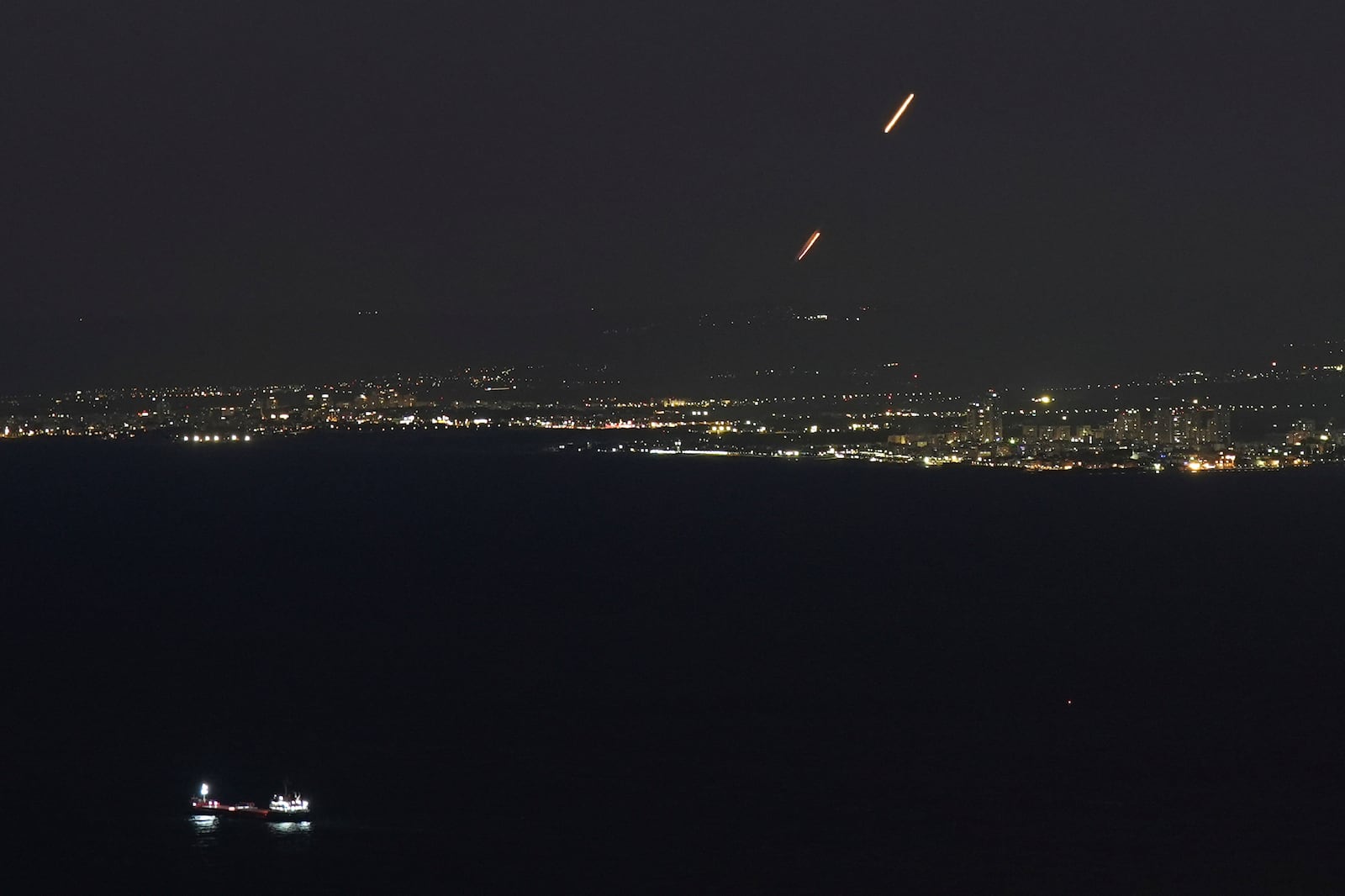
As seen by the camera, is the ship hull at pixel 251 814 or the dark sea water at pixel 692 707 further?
the ship hull at pixel 251 814

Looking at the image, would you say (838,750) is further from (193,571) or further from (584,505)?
(584,505)

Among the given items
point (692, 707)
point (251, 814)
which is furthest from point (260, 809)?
point (692, 707)

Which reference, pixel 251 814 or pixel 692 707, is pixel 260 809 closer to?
pixel 251 814

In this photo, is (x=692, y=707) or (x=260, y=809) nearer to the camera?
(x=260, y=809)

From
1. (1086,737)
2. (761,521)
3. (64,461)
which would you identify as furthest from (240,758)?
(64,461)

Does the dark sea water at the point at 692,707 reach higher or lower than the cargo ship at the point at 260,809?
lower

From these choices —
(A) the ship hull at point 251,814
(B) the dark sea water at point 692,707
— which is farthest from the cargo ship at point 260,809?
(B) the dark sea water at point 692,707

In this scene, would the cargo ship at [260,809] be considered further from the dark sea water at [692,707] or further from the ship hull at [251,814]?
the dark sea water at [692,707]

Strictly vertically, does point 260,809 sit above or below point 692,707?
above
